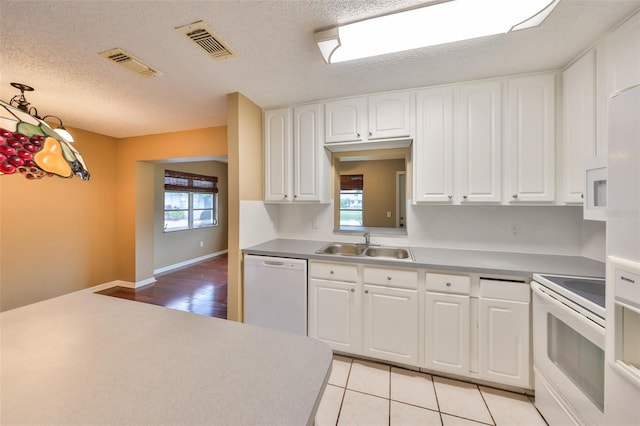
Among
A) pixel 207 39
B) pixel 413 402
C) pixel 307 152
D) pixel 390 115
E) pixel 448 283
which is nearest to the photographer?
pixel 207 39

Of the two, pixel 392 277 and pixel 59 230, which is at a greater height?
pixel 59 230

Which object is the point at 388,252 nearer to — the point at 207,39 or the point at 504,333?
the point at 504,333

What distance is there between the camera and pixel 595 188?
132cm

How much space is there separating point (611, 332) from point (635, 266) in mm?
301

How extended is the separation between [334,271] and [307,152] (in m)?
1.23

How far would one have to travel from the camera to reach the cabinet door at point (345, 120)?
7.54 feet

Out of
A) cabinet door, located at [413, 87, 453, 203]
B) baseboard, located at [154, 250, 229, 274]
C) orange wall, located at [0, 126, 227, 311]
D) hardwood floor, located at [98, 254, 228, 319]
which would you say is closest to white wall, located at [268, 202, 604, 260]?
cabinet door, located at [413, 87, 453, 203]

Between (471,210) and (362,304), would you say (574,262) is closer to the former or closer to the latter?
(471,210)

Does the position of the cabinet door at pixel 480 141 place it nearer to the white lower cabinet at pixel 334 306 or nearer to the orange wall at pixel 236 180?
the white lower cabinet at pixel 334 306

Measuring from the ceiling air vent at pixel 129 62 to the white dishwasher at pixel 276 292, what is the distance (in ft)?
5.70

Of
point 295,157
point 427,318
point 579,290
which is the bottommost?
point 427,318

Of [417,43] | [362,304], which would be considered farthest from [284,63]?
[362,304]

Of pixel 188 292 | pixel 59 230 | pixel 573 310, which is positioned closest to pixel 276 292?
pixel 573 310

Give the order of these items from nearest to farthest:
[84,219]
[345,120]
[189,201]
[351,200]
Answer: [345,120] < [351,200] < [84,219] < [189,201]
